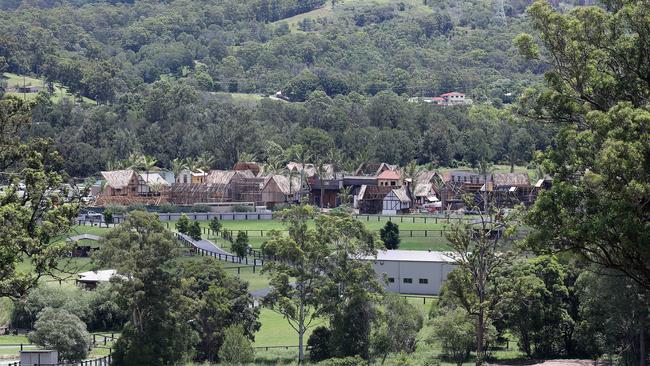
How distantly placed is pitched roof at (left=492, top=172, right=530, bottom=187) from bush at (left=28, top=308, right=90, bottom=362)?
235ft

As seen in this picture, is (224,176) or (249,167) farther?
(249,167)

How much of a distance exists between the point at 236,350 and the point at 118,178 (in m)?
69.0

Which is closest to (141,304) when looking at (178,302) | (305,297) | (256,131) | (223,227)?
(178,302)

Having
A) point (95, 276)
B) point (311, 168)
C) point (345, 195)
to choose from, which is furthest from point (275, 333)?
point (311, 168)

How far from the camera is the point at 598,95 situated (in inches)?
933

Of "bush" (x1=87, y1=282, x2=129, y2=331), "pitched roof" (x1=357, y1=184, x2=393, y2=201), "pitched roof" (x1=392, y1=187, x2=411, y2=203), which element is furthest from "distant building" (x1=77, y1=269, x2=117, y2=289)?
"pitched roof" (x1=357, y1=184, x2=393, y2=201)

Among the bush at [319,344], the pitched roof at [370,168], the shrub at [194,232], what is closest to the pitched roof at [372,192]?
the pitched roof at [370,168]

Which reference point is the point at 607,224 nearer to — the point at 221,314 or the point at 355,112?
the point at 221,314

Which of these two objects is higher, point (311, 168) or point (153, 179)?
point (311, 168)

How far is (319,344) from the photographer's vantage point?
4628cm

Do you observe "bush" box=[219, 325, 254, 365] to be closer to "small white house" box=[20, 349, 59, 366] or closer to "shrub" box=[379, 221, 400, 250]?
"small white house" box=[20, 349, 59, 366]

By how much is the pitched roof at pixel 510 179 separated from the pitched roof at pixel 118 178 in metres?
32.2

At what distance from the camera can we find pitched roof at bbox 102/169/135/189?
110438mm

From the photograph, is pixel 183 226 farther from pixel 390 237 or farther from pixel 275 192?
pixel 275 192
